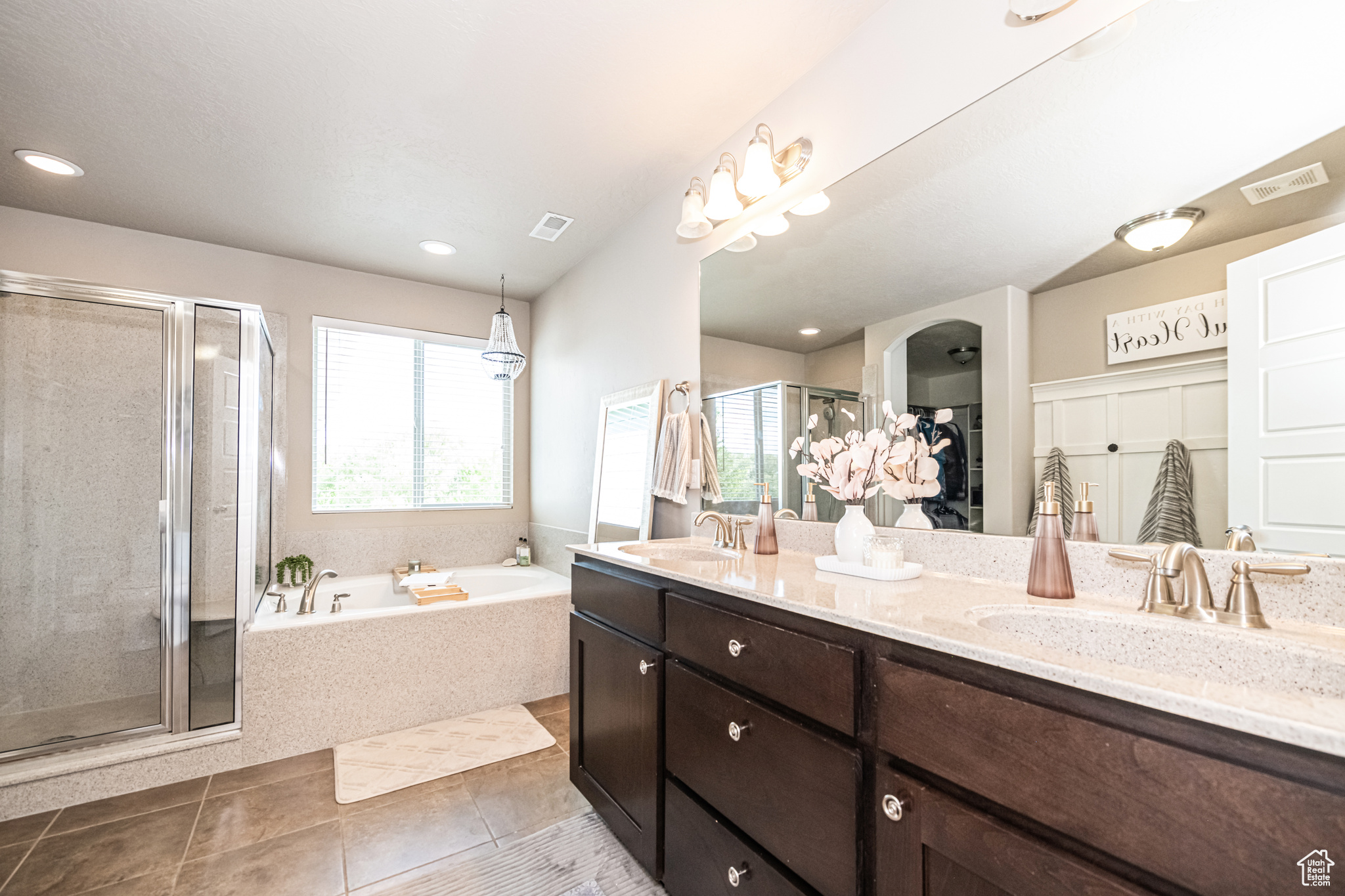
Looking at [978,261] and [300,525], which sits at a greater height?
[978,261]

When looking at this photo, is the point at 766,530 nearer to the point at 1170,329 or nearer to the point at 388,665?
the point at 1170,329

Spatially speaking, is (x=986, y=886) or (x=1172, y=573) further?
(x=1172, y=573)

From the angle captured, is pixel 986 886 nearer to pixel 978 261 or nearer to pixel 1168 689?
pixel 1168 689

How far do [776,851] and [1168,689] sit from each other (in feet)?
2.63

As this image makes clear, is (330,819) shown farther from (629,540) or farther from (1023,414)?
(1023,414)

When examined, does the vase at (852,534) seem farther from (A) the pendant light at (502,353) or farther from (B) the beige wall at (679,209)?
(A) the pendant light at (502,353)

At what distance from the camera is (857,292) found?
66.8 inches

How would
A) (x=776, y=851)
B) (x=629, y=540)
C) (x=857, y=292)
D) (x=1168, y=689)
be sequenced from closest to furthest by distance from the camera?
(x=1168, y=689) < (x=776, y=851) < (x=857, y=292) < (x=629, y=540)

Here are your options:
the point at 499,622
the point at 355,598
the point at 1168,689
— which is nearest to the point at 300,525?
the point at 355,598

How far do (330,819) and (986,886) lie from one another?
6.76ft

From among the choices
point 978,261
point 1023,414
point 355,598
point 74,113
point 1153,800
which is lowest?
point 355,598

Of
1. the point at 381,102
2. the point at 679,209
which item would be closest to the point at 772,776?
the point at 679,209

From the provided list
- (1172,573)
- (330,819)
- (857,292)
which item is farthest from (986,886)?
(330,819)

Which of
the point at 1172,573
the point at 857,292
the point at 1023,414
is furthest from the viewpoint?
the point at 857,292
